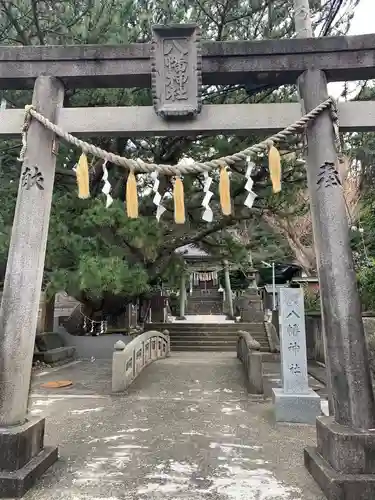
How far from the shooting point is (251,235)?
27984mm

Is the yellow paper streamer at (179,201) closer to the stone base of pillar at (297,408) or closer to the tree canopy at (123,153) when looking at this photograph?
the tree canopy at (123,153)

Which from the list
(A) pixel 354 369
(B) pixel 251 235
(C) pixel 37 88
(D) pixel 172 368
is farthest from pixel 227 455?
(B) pixel 251 235

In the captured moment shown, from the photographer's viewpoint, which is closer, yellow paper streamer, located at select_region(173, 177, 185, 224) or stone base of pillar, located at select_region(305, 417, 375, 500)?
stone base of pillar, located at select_region(305, 417, 375, 500)

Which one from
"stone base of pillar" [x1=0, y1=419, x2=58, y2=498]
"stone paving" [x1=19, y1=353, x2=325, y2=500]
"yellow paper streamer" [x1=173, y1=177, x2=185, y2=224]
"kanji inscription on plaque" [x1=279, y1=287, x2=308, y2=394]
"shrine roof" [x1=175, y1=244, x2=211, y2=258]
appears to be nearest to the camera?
"stone base of pillar" [x1=0, y1=419, x2=58, y2=498]

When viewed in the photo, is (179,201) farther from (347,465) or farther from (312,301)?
(312,301)

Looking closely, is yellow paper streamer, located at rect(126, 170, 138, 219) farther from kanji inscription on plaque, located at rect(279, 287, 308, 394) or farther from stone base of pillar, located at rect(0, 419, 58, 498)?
kanji inscription on plaque, located at rect(279, 287, 308, 394)

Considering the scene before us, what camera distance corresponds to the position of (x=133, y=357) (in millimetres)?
9484

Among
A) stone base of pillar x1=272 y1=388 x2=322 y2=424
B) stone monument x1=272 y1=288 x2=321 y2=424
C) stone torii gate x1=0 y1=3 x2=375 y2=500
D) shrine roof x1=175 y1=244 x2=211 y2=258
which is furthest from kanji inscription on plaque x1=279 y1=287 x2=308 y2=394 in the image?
shrine roof x1=175 y1=244 x2=211 y2=258

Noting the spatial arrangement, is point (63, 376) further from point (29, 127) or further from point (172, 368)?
point (29, 127)

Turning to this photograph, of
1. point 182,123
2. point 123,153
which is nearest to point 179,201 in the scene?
point 182,123

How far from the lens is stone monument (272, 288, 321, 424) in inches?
232

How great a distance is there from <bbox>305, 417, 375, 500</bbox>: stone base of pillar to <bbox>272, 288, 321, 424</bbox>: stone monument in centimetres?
250

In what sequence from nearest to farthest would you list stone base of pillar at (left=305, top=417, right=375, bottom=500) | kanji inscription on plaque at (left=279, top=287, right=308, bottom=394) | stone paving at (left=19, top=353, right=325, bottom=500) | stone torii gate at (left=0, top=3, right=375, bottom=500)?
stone base of pillar at (left=305, top=417, right=375, bottom=500), stone paving at (left=19, top=353, right=325, bottom=500), stone torii gate at (left=0, top=3, right=375, bottom=500), kanji inscription on plaque at (left=279, top=287, right=308, bottom=394)

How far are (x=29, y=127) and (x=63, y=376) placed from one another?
8.24m
